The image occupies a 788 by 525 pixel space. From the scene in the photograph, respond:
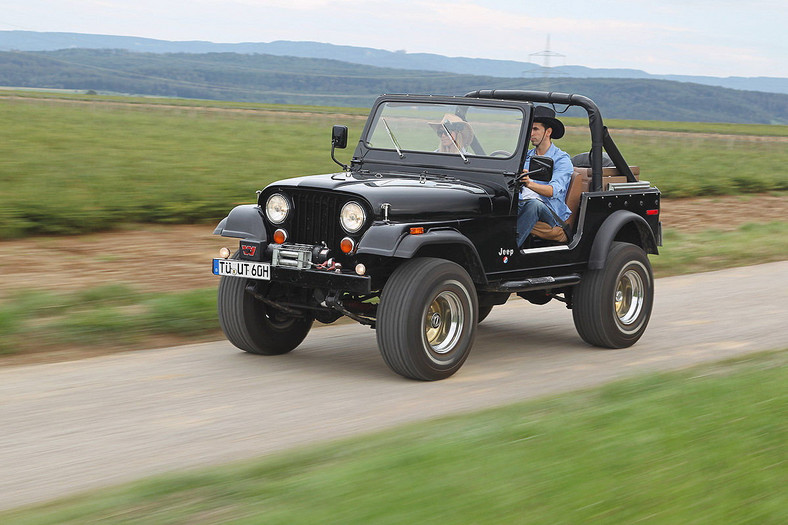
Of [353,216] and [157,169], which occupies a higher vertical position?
[353,216]

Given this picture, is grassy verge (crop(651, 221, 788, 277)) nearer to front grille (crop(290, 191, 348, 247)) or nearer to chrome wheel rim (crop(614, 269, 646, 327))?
chrome wheel rim (crop(614, 269, 646, 327))

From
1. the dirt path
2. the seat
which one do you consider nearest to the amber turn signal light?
the seat

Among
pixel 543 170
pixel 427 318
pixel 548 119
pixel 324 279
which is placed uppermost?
pixel 548 119

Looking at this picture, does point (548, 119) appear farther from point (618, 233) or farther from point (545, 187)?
point (618, 233)

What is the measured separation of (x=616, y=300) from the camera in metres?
8.52

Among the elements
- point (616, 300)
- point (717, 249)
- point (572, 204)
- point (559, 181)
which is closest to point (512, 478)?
point (559, 181)

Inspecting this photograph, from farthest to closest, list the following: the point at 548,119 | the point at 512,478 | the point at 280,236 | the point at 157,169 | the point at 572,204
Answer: the point at 157,169 < the point at 572,204 < the point at 548,119 < the point at 280,236 < the point at 512,478

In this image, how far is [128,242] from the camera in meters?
12.8

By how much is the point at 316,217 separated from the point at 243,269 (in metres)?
0.61

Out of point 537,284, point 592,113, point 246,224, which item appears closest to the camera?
point 246,224

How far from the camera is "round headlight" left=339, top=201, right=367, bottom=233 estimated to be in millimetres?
6637

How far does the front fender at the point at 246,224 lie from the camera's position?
7.04m

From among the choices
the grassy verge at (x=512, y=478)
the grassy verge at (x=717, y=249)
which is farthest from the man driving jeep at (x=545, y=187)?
the grassy verge at (x=717, y=249)

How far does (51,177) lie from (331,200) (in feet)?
39.4
